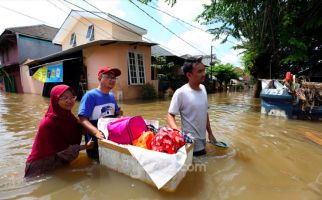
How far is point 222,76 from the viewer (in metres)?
27.1

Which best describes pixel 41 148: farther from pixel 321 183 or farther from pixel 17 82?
pixel 17 82

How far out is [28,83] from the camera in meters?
23.8

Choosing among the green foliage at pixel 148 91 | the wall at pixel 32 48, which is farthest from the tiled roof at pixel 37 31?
the green foliage at pixel 148 91

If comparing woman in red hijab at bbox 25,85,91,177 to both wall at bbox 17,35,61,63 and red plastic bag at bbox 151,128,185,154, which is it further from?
wall at bbox 17,35,61,63

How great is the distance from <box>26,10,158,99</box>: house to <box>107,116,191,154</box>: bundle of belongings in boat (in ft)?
35.0

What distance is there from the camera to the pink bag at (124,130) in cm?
332

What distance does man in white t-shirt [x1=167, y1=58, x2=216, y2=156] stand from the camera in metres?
3.33

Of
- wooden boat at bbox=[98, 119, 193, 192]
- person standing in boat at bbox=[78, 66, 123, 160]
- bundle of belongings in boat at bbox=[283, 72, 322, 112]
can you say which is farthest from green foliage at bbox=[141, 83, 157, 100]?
wooden boat at bbox=[98, 119, 193, 192]

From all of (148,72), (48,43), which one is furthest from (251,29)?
(48,43)

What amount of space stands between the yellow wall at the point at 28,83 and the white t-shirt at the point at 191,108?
65.6 ft

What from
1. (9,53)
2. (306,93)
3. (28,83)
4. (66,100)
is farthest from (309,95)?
(9,53)

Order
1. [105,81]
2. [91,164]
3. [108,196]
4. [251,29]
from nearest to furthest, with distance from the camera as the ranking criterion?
1. [108,196]
2. [105,81]
3. [91,164]
4. [251,29]

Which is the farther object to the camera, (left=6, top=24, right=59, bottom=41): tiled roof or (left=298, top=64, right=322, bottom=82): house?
(left=6, top=24, right=59, bottom=41): tiled roof

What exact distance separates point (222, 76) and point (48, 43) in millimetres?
17920
